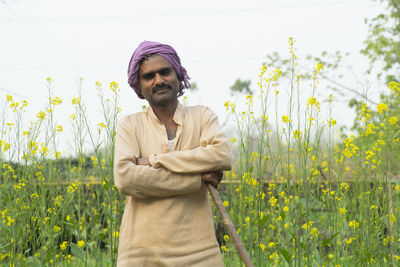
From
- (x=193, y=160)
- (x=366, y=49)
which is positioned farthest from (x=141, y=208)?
(x=366, y=49)

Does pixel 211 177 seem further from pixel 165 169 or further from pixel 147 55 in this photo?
pixel 147 55

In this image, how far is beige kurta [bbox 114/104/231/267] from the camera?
2.10 meters

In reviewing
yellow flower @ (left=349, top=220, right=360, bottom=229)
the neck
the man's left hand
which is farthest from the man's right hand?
yellow flower @ (left=349, top=220, right=360, bottom=229)

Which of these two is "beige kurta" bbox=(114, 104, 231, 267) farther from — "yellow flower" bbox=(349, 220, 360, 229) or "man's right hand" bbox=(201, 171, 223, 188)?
"yellow flower" bbox=(349, 220, 360, 229)

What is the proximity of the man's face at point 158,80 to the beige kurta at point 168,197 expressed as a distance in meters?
0.15

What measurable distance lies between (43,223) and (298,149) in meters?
1.92

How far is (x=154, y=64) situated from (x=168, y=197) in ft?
2.14

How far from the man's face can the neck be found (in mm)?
43

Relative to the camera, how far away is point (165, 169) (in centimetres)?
212

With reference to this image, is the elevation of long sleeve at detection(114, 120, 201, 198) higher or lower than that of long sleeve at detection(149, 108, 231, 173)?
lower

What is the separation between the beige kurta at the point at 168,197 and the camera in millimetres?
2096

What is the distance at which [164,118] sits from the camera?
7.72 ft

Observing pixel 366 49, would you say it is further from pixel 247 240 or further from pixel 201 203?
pixel 201 203

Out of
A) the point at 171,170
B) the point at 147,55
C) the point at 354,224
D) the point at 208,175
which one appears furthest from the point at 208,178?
the point at 354,224
